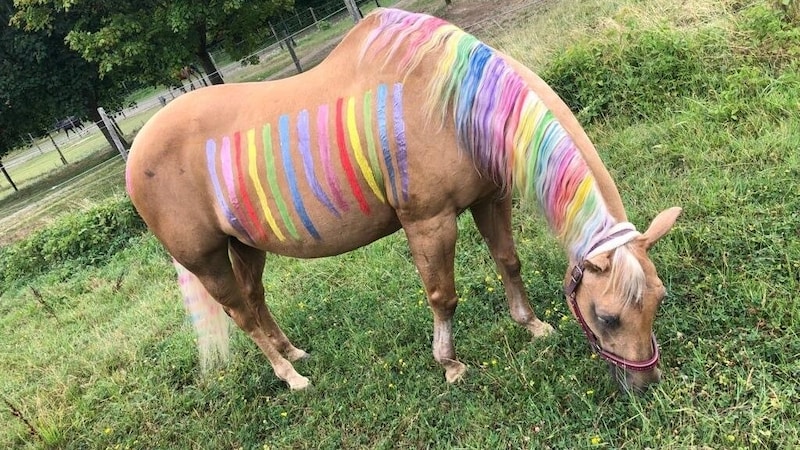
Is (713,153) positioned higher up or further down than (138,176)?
further down

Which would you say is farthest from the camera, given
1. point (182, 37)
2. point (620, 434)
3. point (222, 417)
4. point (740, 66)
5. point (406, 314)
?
point (182, 37)

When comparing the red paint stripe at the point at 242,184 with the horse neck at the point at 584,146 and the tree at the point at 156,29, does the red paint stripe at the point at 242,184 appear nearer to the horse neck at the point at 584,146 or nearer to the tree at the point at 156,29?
the horse neck at the point at 584,146

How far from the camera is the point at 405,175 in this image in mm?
2314

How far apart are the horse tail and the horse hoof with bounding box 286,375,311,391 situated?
1.80ft

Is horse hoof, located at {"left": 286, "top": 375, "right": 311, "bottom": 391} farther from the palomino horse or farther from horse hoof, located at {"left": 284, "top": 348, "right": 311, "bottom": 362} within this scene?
horse hoof, located at {"left": 284, "top": 348, "right": 311, "bottom": 362}

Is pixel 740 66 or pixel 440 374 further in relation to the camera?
pixel 740 66

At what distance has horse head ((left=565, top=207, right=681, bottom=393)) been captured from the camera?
1853 mm

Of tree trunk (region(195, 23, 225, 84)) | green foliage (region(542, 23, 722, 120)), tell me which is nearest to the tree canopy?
tree trunk (region(195, 23, 225, 84))

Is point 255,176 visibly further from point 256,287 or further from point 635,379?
point 635,379

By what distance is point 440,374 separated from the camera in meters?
2.87

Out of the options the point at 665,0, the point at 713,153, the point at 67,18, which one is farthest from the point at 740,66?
the point at 67,18

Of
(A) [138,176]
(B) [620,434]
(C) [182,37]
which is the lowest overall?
(B) [620,434]

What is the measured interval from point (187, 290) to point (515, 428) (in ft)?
7.19

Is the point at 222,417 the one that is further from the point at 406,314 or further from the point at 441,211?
the point at 441,211
